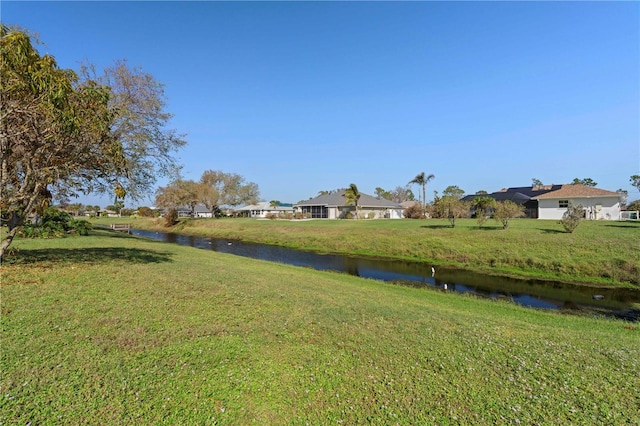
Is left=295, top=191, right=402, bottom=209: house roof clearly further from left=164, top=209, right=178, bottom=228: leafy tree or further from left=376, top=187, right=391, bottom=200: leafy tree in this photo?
left=376, top=187, right=391, bottom=200: leafy tree

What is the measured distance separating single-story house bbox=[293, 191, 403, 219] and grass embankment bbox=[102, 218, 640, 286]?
20.8m

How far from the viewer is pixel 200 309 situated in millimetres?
6879

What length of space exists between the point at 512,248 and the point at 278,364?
73.5 feet

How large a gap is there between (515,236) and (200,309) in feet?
80.6

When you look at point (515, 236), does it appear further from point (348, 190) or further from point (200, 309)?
point (348, 190)

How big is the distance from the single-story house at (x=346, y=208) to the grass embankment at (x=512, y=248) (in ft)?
68.2

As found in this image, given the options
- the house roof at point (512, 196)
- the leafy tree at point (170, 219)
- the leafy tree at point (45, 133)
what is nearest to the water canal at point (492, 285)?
the leafy tree at point (45, 133)

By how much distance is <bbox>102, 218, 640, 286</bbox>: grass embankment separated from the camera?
17.8 metres

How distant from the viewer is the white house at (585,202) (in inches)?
1483

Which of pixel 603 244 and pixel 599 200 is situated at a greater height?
pixel 599 200

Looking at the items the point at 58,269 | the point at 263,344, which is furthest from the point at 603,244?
the point at 58,269

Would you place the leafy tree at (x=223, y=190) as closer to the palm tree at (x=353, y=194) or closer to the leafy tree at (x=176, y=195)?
the leafy tree at (x=176, y=195)

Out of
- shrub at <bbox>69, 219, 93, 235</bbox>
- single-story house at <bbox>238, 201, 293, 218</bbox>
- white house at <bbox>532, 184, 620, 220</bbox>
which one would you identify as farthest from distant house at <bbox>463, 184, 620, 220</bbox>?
single-story house at <bbox>238, 201, 293, 218</bbox>

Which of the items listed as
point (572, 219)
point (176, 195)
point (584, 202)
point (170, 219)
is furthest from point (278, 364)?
point (176, 195)
